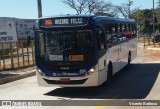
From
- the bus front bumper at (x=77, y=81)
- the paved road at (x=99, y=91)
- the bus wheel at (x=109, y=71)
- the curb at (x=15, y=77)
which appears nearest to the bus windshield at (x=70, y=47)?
the bus front bumper at (x=77, y=81)

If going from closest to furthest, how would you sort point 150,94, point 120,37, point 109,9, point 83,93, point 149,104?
point 149,104, point 150,94, point 83,93, point 120,37, point 109,9

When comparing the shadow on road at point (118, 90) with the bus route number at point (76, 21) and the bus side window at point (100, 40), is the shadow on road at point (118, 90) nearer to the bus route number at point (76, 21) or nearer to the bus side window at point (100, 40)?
the bus side window at point (100, 40)

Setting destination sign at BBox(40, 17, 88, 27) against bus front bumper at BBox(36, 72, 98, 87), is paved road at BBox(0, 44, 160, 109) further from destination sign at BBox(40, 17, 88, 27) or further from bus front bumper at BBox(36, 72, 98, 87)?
destination sign at BBox(40, 17, 88, 27)

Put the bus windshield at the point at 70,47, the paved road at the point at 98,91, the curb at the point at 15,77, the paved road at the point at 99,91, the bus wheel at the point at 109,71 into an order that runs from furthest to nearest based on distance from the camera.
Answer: the curb at the point at 15,77 → the bus wheel at the point at 109,71 → the bus windshield at the point at 70,47 → the paved road at the point at 99,91 → the paved road at the point at 98,91

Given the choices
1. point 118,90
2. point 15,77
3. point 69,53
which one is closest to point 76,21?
point 69,53

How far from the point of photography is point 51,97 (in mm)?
13398

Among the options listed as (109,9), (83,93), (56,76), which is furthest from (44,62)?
(109,9)

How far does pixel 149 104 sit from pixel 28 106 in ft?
11.8

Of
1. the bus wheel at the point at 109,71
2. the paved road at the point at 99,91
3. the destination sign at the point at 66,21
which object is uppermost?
the destination sign at the point at 66,21

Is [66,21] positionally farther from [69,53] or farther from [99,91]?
[99,91]

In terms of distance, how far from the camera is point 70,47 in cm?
1366

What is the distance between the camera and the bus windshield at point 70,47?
1361 centimetres

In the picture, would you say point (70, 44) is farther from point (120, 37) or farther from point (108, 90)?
point (120, 37)

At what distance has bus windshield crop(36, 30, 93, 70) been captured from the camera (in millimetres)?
13609
